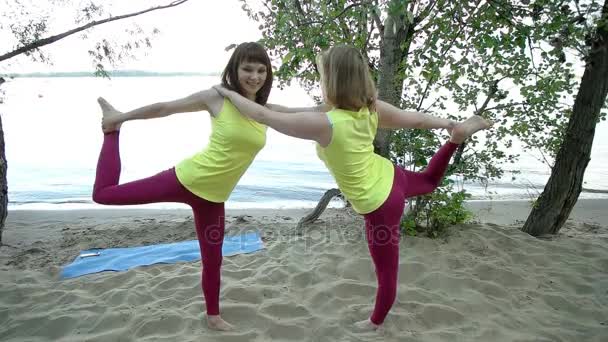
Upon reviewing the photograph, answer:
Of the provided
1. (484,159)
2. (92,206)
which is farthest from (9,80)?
(484,159)

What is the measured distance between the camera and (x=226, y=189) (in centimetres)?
234

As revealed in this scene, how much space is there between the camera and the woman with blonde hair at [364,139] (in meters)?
1.97

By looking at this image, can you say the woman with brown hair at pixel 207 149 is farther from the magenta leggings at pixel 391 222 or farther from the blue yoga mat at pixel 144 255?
the blue yoga mat at pixel 144 255

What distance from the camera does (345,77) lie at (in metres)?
1.98

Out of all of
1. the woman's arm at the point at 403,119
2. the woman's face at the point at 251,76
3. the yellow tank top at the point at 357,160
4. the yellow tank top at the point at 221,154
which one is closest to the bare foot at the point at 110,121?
the yellow tank top at the point at 221,154

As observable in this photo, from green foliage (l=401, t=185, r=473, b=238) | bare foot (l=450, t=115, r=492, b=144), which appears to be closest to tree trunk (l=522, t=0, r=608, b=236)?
green foliage (l=401, t=185, r=473, b=238)

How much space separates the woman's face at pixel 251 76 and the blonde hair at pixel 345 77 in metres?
0.39

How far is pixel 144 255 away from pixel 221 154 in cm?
Result: 212

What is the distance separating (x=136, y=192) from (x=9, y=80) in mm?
2993

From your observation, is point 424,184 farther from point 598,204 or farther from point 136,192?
point 598,204

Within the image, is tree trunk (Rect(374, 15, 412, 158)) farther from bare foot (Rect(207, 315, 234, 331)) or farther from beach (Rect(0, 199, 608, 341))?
bare foot (Rect(207, 315, 234, 331))

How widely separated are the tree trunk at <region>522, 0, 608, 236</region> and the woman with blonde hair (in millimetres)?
2220

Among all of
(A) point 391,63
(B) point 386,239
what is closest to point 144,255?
(B) point 386,239

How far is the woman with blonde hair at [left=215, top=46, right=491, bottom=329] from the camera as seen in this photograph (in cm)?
197
